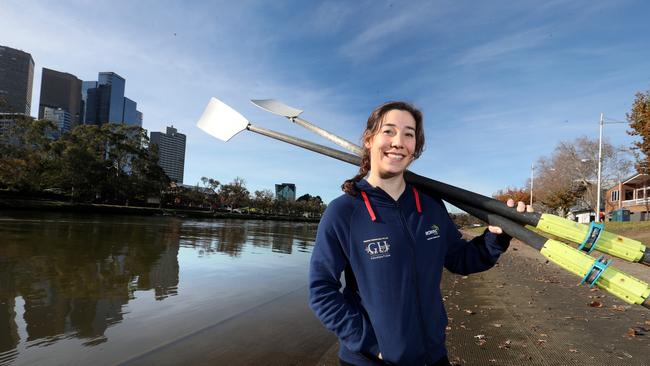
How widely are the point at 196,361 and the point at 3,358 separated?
7.00 feet

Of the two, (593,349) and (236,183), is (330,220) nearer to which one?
(593,349)

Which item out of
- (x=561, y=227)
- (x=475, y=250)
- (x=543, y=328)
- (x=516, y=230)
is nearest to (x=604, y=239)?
(x=561, y=227)

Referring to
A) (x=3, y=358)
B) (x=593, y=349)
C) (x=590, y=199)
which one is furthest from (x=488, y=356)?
(x=590, y=199)

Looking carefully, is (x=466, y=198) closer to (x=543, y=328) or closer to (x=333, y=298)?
(x=333, y=298)

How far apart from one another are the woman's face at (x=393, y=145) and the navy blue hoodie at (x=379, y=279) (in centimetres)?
13

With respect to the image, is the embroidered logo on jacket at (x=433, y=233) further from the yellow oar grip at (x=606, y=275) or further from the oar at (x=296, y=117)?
the oar at (x=296, y=117)

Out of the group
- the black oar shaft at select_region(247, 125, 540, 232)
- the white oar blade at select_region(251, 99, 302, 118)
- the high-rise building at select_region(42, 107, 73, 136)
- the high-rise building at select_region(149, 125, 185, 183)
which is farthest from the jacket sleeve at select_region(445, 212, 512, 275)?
the high-rise building at select_region(149, 125, 185, 183)

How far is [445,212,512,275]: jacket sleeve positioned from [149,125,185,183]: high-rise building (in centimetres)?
16057

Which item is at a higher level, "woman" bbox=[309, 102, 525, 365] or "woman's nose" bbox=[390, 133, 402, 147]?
"woman's nose" bbox=[390, 133, 402, 147]

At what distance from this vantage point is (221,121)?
402cm

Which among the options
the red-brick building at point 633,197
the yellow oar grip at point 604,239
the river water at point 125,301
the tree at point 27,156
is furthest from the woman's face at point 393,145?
the red-brick building at point 633,197

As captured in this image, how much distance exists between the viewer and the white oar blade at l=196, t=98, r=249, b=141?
3859 mm

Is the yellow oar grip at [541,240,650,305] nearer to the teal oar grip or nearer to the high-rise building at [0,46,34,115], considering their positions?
the teal oar grip

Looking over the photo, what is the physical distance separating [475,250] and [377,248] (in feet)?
2.25
